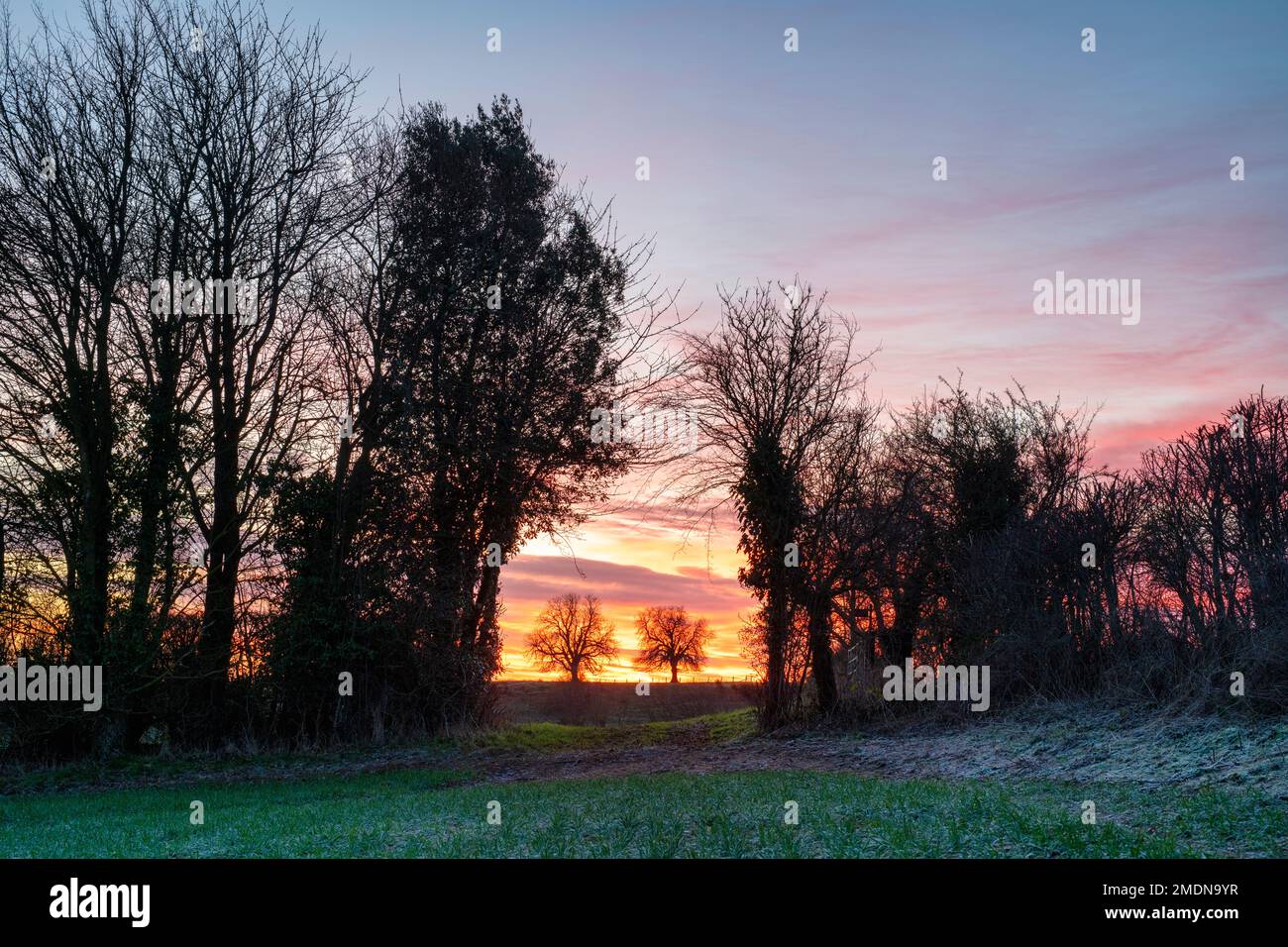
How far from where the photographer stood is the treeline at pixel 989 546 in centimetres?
1452

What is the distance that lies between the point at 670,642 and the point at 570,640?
672 cm

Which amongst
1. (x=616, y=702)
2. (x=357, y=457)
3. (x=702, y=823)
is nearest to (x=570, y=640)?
(x=616, y=702)

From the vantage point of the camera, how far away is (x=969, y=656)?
754 inches

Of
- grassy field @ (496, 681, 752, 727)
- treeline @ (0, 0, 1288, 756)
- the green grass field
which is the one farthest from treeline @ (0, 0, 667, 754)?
grassy field @ (496, 681, 752, 727)

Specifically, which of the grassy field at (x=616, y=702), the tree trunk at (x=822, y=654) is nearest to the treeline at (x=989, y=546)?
the tree trunk at (x=822, y=654)

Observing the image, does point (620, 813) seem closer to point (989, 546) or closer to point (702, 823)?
point (702, 823)

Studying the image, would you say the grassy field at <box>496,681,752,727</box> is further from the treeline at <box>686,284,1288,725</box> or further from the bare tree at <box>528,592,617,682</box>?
the treeline at <box>686,284,1288,725</box>

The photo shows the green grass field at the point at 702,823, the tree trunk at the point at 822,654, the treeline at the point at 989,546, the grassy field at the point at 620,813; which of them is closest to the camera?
the green grass field at the point at 702,823

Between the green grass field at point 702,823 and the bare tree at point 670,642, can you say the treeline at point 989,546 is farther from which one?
the bare tree at point 670,642

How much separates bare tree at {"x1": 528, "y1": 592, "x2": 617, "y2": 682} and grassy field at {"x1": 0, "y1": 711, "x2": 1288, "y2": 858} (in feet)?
99.7

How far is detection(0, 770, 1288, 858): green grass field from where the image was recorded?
7.46 metres

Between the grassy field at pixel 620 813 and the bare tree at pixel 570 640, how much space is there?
30377 millimetres

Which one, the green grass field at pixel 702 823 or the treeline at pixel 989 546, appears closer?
the green grass field at pixel 702 823
